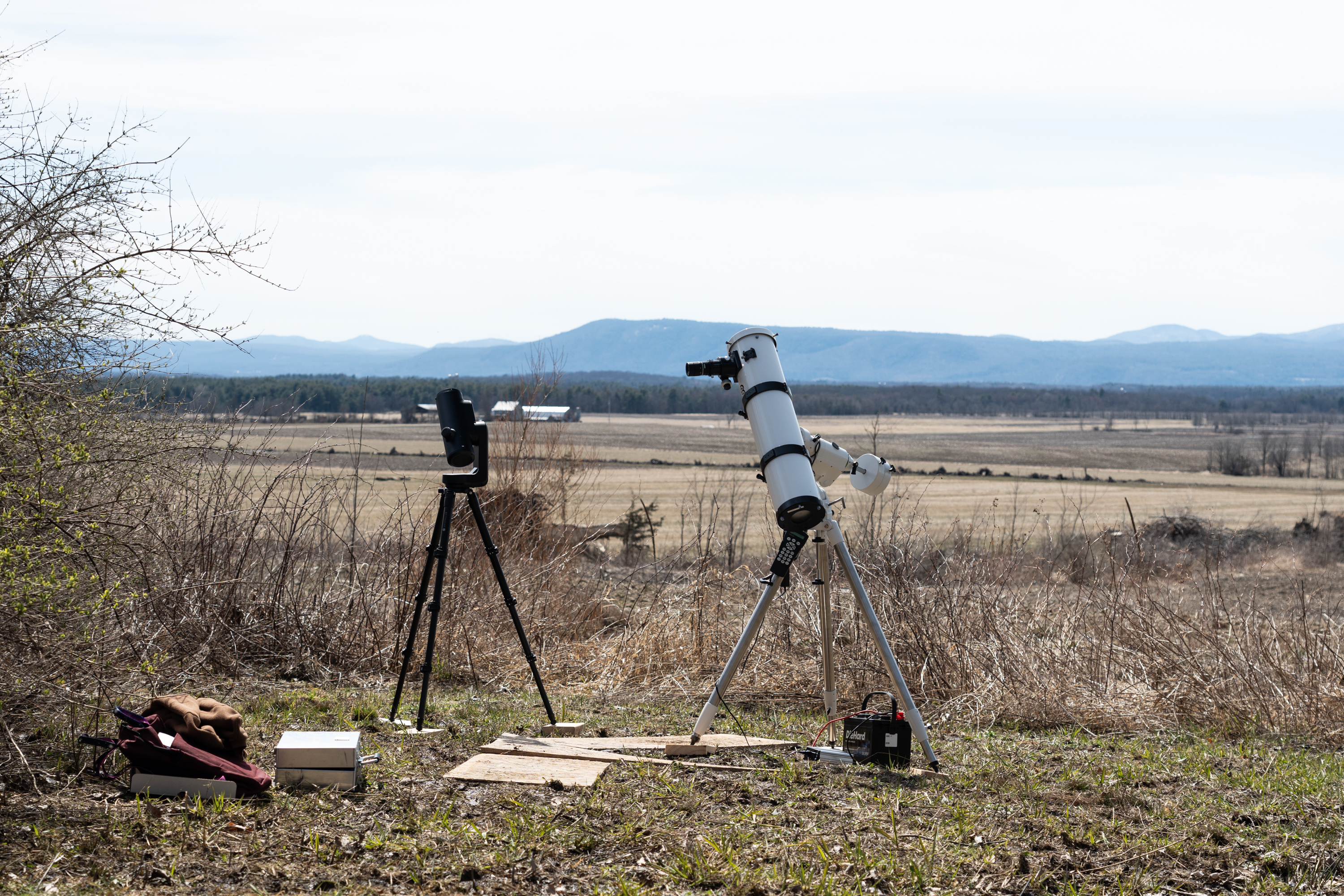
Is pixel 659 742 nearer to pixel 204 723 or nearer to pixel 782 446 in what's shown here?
pixel 782 446

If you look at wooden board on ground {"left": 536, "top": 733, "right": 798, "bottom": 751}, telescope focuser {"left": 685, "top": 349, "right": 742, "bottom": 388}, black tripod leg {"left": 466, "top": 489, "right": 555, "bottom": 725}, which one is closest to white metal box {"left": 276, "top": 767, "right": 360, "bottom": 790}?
wooden board on ground {"left": 536, "top": 733, "right": 798, "bottom": 751}

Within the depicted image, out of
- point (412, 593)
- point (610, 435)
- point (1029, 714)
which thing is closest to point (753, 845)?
point (1029, 714)

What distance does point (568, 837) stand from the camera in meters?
4.72

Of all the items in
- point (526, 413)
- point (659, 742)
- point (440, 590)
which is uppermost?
point (526, 413)

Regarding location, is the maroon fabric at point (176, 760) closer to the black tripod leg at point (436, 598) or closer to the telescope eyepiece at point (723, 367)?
the black tripod leg at point (436, 598)

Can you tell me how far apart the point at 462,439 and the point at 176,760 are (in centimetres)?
233

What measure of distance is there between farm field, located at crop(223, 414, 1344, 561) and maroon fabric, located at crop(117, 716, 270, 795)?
3.62 meters

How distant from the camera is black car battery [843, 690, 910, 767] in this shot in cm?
588

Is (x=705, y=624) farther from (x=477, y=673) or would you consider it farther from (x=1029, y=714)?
(x=1029, y=714)

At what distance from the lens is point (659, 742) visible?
6332mm

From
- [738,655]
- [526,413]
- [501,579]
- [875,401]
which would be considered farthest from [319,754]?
[875,401]

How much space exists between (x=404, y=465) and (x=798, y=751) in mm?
33776

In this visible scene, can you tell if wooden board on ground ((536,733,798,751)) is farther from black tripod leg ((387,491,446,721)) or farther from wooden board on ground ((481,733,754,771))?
black tripod leg ((387,491,446,721))

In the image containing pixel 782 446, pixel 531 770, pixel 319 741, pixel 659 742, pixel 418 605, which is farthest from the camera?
pixel 418 605
